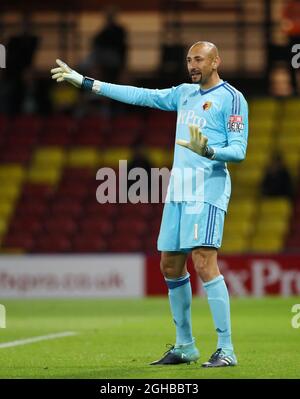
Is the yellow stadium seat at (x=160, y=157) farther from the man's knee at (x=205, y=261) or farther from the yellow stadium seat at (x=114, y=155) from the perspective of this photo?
the man's knee at (x=205, y=261)

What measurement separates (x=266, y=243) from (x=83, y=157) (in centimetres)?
423

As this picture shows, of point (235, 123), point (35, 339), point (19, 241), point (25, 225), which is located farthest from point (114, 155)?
point (235, 123)

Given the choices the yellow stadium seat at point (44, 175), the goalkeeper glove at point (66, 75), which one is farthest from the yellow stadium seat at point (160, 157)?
the goalkeeper glove at point (66, 75)

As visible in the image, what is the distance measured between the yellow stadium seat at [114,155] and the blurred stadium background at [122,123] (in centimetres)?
3

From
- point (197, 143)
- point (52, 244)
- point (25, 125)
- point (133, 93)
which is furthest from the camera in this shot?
point (25, 125)

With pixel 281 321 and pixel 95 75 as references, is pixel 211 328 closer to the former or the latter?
pixel 281 321

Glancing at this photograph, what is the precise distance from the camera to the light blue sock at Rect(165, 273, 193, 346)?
9.02 metres

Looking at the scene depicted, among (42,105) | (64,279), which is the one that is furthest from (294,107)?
(64,279)

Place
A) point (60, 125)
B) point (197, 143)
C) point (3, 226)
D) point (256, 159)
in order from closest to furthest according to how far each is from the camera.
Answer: point (197, 143) → point (3, 226) → point (256, 159) → point (60, 125)

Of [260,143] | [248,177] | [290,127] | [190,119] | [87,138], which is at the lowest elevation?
[190,119]

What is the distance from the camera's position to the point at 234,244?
21094 mm

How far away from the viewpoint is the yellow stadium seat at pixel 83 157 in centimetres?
2302

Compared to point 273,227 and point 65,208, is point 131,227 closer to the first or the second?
point 65,208
